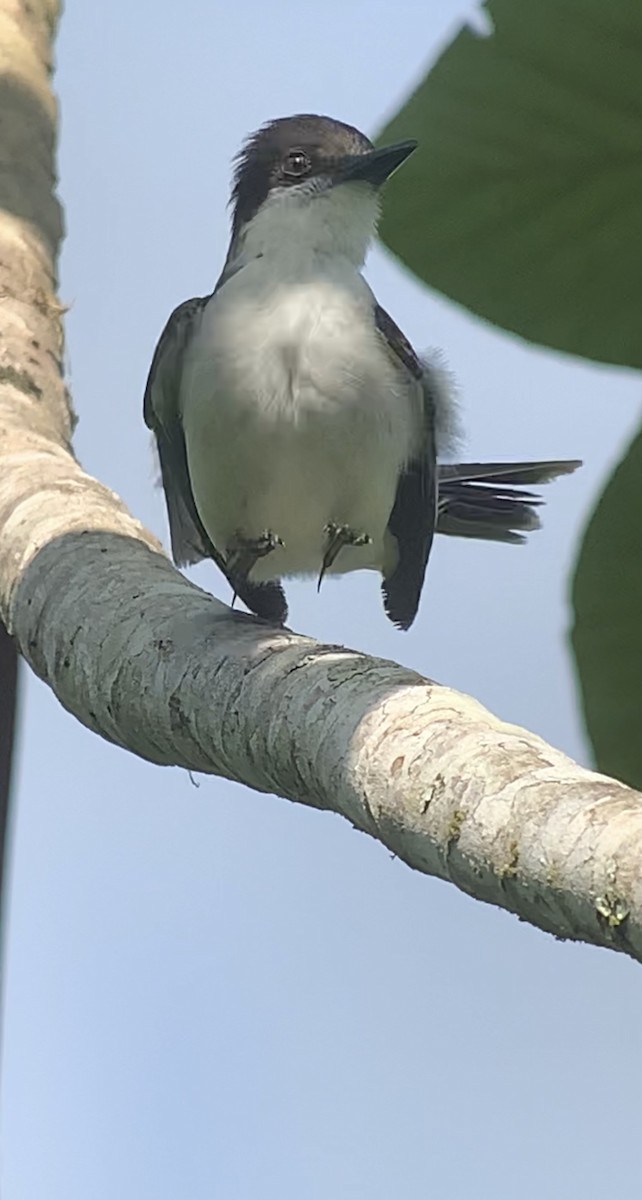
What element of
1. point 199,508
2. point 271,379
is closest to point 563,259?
point 271,379

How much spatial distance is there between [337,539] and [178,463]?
53cm

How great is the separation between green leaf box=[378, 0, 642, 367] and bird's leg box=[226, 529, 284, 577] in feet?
5.15

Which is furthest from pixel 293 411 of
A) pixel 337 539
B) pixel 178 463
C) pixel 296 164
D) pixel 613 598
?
pixel 613 598

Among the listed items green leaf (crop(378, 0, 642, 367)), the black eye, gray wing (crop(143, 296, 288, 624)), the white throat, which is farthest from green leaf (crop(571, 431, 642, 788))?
the black eye

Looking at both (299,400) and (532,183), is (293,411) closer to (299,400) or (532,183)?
(299,400)

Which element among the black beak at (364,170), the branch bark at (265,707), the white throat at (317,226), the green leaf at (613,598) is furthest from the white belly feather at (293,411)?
the green leaf at (613,598)

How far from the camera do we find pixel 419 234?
7.11ft

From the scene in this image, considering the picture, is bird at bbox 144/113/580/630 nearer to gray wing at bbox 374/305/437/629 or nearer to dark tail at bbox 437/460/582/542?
gray wing at bbox 374/305/437/629

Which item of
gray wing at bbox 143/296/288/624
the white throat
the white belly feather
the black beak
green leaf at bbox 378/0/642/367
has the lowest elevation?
gray wing at bbox 143/296/288/624

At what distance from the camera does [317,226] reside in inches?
152

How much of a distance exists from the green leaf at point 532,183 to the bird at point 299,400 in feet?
3.76

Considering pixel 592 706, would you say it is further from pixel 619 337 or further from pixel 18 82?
pixel 18 82

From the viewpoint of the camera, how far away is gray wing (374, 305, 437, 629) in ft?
12.8

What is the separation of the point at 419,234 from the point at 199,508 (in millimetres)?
1599
